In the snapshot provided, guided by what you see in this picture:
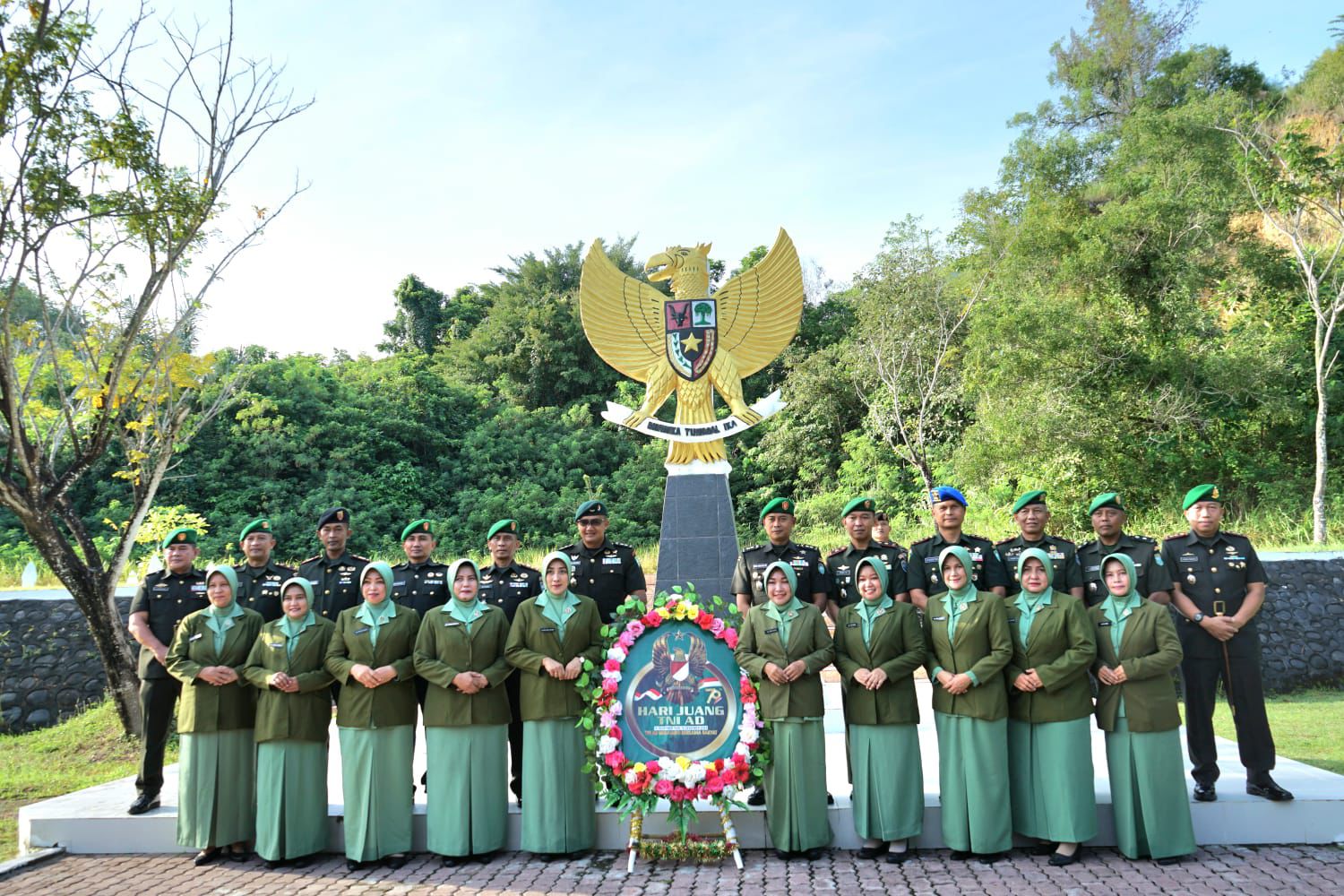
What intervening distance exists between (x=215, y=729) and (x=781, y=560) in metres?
3.07

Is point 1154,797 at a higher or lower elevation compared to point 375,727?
lower

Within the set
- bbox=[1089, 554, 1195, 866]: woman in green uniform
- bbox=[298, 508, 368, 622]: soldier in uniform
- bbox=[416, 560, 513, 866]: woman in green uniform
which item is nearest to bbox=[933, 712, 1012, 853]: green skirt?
bbox=[1089, 554, 1195, 866]: woman in green uniform

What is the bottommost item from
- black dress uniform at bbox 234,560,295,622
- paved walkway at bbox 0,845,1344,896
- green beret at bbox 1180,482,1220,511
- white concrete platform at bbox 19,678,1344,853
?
paved walkway at bbox 0,845,1344,896

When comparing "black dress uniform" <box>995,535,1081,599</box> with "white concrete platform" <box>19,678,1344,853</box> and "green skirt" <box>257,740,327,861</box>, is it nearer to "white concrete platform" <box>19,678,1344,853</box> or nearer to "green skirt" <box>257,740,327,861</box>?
"white concrete platform" <box>19,678,1344,853</box>

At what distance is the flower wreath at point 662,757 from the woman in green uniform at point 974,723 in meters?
0.87

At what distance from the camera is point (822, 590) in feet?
17.3

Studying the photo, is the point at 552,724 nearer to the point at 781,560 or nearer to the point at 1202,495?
the point at 781,560

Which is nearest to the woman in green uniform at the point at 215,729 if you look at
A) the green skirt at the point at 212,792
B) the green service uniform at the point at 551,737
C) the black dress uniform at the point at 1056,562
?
the green skirt at the point at 212,792

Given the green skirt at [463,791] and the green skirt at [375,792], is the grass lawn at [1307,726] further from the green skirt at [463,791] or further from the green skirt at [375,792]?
the green skirt at [375,792]

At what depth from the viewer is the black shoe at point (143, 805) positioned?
4.86 m

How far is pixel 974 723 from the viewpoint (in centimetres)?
425

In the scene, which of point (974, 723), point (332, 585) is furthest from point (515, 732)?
point (974, 723)

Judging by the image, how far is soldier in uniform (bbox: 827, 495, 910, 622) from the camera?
5.28 meters

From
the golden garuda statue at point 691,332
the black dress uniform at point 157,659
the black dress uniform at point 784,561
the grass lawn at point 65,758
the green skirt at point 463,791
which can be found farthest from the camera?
the golden garuda statue at point 691,332
